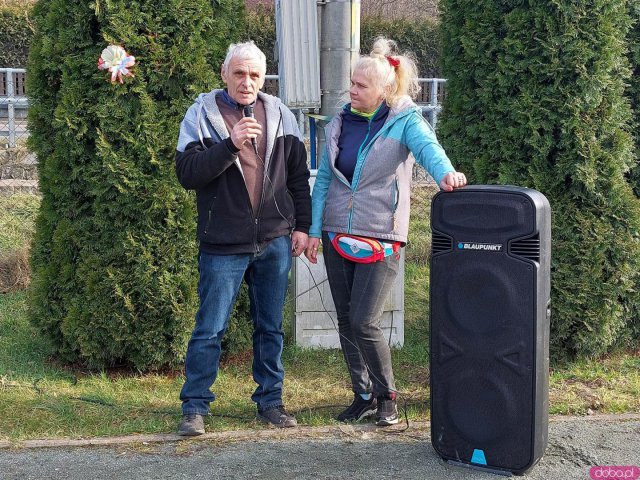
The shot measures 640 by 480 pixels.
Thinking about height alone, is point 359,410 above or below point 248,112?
below

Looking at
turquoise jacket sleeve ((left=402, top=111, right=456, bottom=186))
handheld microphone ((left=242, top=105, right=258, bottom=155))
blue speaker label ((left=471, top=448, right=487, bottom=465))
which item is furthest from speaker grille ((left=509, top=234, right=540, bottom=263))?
handheld microphone ((left=242, top=105, right=258, bottom=155))

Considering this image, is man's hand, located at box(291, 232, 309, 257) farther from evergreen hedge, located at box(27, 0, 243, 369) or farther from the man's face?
evergreen hedge, located at box(27, 0, 243, 369)

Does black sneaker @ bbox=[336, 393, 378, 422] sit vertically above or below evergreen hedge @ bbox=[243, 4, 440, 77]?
below

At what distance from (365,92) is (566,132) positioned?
4.89 ft

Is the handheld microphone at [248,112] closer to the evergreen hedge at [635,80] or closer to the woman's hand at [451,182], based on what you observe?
the woman's hand at [451,182]

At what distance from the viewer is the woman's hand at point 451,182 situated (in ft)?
12.3

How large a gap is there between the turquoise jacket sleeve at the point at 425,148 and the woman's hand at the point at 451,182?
4 centimetres

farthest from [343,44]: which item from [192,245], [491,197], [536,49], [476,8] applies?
[491,197]

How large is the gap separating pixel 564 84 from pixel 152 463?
3.17m

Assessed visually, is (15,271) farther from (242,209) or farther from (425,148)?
(425,148)

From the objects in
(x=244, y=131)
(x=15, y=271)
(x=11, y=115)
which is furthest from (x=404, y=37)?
(x=244, y=131)

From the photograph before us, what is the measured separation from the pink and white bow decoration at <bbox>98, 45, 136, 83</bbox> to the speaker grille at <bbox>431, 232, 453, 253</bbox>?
2.16 meters

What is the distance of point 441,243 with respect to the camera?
3.77 meters

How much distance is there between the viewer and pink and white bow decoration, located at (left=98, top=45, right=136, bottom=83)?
15.7 ft
